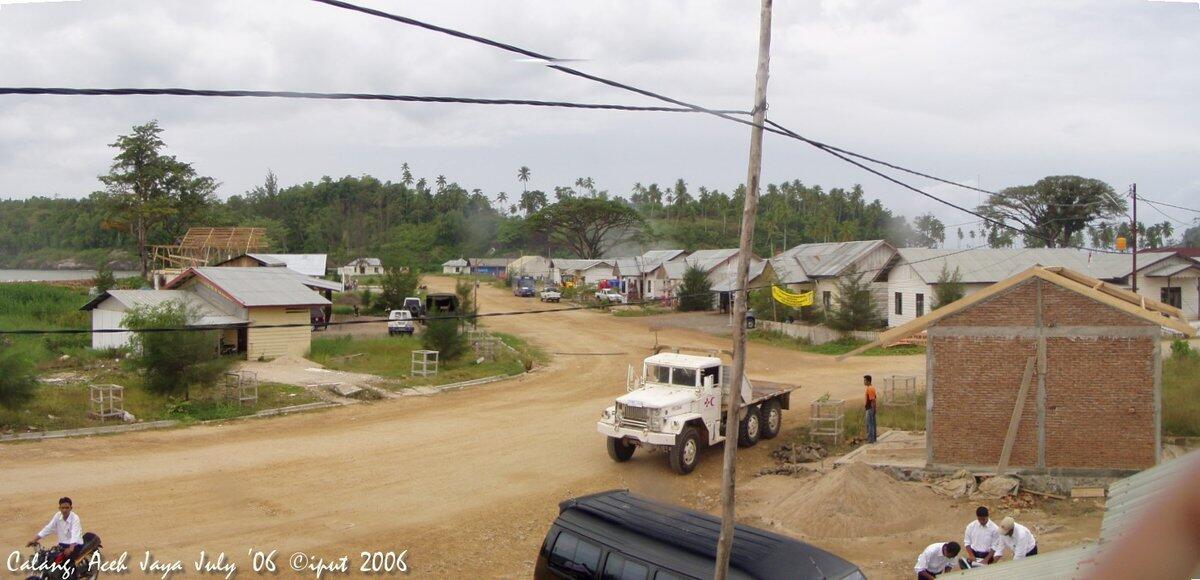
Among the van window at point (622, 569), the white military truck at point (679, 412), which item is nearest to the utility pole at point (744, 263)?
the van window at point (622, 569)

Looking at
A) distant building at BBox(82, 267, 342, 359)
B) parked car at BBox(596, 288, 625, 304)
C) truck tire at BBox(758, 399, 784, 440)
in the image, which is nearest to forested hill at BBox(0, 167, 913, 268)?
parked car at BBox(596, 288, 625, 304)

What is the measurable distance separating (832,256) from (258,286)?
3392 cm

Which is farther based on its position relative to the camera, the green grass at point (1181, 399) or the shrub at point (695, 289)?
the shrub at point (695, 289)

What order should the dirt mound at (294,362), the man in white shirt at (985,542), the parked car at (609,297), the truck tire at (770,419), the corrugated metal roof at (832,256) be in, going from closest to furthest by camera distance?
the man in white shirt at (985,542) < the truck tire at (770,419) < the dirt mound at (294,362) < the corrugated metal roof at (832,256) < the parked car at (609,297)

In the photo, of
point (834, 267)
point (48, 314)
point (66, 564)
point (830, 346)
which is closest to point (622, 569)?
point (66, 564)

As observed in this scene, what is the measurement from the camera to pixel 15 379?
19484mm

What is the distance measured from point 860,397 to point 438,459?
14096 millimetres

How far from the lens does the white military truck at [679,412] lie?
16781 mm

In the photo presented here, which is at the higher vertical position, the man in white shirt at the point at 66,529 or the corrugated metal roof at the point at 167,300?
the corrugated metal roof at the point at 167,300

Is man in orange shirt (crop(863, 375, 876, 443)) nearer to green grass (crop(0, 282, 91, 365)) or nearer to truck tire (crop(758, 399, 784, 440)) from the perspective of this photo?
truck tire (crop(758, 399, 784, 440))

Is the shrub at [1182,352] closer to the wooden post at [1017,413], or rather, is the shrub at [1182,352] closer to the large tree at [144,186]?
→ the wooden post at [1017,413]

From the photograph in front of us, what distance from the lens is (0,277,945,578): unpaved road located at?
12594mm

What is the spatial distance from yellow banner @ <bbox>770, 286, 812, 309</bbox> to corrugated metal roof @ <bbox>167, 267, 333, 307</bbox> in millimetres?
24055

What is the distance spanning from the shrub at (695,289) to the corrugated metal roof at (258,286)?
89.9 ft
